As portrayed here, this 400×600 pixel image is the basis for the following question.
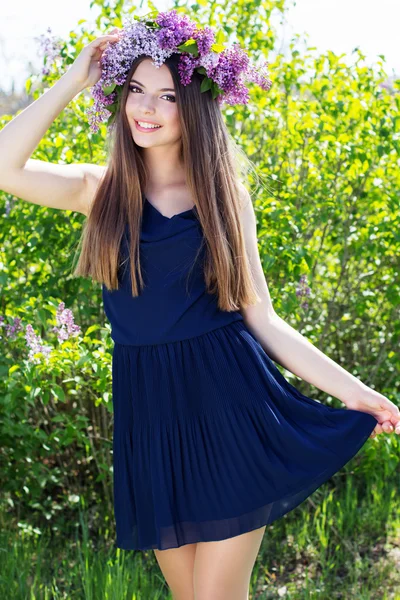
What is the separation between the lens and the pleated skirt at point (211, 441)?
2141 millimetres

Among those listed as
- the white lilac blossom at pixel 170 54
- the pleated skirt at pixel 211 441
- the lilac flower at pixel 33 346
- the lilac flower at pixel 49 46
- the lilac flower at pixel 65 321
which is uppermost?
the lilac flower at pixel 49 46

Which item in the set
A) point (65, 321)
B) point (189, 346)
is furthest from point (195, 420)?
point (65, 321)

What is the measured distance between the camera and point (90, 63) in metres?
2.32

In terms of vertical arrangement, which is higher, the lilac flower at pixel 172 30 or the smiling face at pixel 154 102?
the lilac flower at pixel 172 30

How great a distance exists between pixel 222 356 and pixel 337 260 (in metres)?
2.11

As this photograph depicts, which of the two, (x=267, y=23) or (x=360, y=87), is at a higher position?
(x=267, y=23)

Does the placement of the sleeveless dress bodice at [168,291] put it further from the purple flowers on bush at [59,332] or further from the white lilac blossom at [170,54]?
the purple flowers on bush at [59,332]

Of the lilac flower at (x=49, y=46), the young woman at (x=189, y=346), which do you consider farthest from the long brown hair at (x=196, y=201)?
the lilac flower at (x=49, y=46)

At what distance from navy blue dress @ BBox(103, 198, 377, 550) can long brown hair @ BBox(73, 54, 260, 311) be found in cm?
4

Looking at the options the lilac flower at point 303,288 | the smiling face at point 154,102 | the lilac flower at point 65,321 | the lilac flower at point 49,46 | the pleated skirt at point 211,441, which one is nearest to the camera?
the pleated skirt at point 211,441

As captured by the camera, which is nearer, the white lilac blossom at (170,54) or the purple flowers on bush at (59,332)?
the white lilac blossom at (170,54)

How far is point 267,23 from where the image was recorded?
11.4 ft

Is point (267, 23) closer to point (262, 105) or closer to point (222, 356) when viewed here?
point (262, 105)

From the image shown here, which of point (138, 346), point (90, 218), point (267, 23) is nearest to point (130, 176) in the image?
point (90, 218)
